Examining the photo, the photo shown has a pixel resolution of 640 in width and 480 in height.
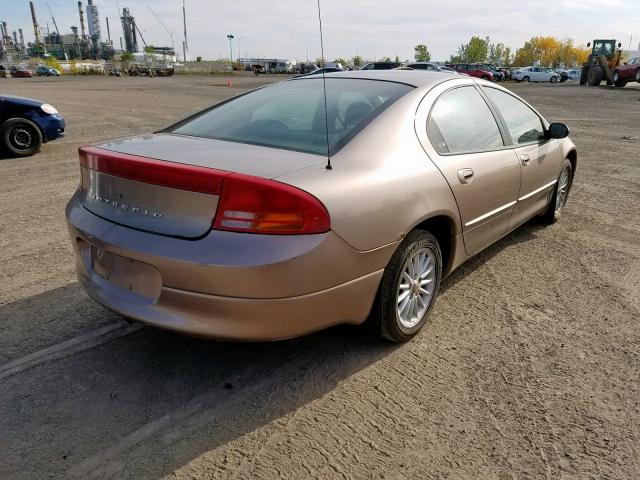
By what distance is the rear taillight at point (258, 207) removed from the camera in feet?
7.27

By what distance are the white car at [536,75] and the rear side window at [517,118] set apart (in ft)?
170

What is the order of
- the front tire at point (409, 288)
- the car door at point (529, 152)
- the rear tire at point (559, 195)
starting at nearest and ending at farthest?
the front tire at point (409, 288) → the car door at point (529, 152) → the rear tire at point (559, 195)

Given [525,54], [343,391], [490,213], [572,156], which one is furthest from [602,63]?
[525,54]

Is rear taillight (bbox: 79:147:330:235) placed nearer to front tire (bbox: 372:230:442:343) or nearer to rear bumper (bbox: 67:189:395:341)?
rear bumper (bbox: 67:189:395:341)

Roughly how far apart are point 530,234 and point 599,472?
3.19m

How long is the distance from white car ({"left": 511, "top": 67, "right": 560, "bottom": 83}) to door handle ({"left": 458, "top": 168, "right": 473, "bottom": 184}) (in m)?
53.4

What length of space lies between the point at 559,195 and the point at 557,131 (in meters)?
0.88

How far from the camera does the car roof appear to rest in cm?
342

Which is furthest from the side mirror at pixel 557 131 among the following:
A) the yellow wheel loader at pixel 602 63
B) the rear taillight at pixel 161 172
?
the yellow wheel loader at pixel 602 63

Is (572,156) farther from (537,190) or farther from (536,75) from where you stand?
(536,75)

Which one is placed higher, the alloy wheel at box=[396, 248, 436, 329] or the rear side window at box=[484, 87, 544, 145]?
the rear side window at box=[484, 87, 544, 145]

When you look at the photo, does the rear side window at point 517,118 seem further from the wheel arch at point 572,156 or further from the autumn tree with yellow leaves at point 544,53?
the autumn tree with yellow leaves at point 544,53

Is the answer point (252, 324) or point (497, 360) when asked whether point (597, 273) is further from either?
point (252, 324)

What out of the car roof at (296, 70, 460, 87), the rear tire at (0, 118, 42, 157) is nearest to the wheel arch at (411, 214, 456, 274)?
the car roof at (296, 70, 460, 87)
